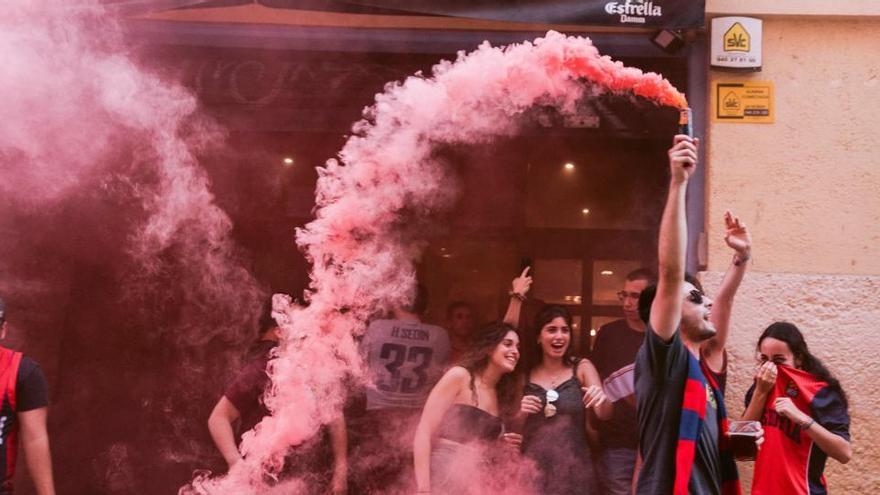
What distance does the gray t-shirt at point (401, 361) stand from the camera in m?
5.49

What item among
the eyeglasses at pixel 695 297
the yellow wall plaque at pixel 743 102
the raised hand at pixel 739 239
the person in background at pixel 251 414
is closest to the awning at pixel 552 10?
the yellow wall plaque at pixel 743 102

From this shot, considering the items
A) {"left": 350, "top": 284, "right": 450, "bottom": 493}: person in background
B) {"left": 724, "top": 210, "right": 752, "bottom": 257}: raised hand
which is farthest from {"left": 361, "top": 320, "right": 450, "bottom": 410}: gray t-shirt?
{"left": 724, "top": 210, "right": 752, "bottom": 257}: raised hand

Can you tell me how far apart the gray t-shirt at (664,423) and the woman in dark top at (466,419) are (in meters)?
1.66

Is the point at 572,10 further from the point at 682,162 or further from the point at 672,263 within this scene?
the point at 672,263

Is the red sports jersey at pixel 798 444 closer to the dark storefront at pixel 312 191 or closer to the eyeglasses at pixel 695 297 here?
the eyeglasses at pixel 695 297

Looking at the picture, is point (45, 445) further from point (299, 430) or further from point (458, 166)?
point (458, 166)

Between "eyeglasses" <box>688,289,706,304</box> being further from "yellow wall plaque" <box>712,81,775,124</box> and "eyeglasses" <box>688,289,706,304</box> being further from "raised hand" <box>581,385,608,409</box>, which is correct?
"yellow wall plaque" <box>712,81,775,124</box>

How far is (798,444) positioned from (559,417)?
1.18 m

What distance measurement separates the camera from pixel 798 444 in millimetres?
4613

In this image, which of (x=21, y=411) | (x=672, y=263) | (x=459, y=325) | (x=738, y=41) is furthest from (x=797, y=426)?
(x=21, y=411)

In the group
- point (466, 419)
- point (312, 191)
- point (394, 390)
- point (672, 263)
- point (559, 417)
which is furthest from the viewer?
point (312, 191)

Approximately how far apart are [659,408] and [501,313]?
10.6ft

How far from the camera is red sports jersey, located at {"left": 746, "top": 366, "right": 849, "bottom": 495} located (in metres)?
4.59

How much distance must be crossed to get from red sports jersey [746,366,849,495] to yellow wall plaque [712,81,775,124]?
1.93 metres
